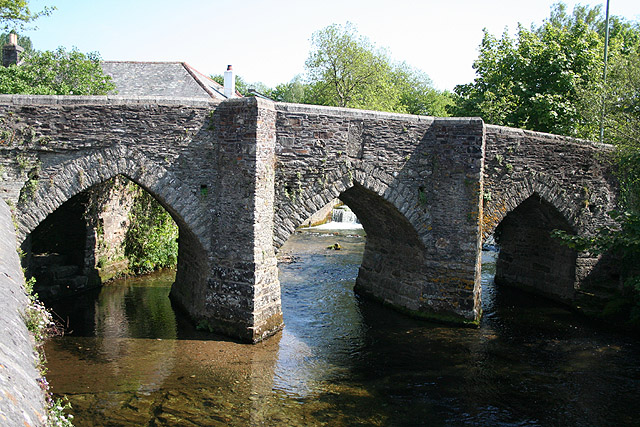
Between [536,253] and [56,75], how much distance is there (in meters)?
14.6

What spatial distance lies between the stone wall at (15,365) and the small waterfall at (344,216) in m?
21.2

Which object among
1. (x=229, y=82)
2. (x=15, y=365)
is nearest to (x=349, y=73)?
(x=229, y=82)

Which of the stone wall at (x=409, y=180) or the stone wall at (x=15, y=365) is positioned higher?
the stone wall at (x=409, y=180)

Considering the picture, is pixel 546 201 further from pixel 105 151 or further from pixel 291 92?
pixel 291 92

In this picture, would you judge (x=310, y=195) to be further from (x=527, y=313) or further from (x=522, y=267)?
(x=522, y=267)

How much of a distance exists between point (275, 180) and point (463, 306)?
4.72 meters

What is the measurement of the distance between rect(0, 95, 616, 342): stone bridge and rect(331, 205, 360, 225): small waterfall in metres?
13.5

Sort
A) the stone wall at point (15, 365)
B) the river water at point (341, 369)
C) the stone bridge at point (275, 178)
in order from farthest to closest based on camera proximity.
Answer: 1. the stone bridge at point (275, 178)
2. the river water at point (341, 369)
3. the stone wall at point (15, 365)

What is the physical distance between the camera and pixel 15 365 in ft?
11.1

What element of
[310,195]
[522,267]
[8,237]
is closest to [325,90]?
[522,267]

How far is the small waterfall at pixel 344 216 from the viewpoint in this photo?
26.5 metres

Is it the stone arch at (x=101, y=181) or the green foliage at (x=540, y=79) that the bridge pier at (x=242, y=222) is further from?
the green foliage at (x=540, y=79)

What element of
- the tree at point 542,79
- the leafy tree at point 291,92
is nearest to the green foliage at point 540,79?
the tree at point 542,79

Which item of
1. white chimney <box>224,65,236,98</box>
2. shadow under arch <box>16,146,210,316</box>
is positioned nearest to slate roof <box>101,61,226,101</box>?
white chimney <box>224,65,236,98</box>
